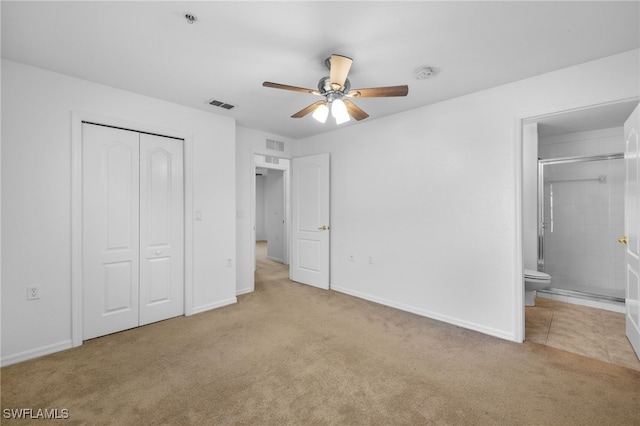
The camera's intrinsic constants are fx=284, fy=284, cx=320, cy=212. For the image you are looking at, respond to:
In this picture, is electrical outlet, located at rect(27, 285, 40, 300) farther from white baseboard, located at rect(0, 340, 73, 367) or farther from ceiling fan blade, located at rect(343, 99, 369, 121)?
ceiling fan blade, located at rect(343, 99, 369, 121)

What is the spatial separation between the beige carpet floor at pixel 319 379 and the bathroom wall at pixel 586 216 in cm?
248

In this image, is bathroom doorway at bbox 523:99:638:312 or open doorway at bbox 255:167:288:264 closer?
bathroom doorway at bbox 523:99:638:312

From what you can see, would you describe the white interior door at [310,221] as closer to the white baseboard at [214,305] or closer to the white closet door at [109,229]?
the white baseboard at [214,305]

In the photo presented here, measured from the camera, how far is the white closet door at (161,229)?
10.1 ft

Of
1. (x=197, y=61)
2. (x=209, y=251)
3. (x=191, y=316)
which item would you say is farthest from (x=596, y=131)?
(x=191, y=316)

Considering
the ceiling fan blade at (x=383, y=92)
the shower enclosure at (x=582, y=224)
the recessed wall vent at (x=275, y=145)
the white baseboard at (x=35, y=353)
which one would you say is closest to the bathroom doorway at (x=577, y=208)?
the shower enclosure at (x=582, y=224)

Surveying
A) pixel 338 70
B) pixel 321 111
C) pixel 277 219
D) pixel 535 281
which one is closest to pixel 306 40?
pixel 338 70

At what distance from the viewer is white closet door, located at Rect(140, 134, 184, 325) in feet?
10.1

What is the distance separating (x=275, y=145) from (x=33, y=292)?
334 centimetres

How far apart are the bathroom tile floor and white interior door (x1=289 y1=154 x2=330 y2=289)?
2.65m

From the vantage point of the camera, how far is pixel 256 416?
1.74 m

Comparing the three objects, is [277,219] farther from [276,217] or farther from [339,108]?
[339,108]

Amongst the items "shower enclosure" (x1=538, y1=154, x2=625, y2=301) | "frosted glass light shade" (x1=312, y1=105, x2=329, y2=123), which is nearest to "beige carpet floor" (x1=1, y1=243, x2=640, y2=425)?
"frosted glass light shade" (x1=312, y1=105, x2=329, y2=123)

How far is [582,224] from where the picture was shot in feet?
14.0
